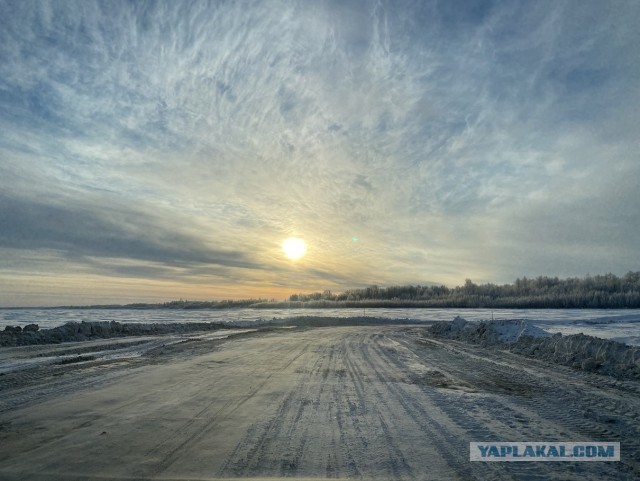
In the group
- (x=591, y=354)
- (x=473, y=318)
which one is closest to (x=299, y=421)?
(x=591, y=354)

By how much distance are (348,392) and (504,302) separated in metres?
135

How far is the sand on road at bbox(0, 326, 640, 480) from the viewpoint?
438 centimetres

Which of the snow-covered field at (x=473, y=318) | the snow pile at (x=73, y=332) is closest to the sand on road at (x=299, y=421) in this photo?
the snow pile at (x=73, y=332)

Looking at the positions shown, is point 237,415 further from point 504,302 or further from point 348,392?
point 504,302

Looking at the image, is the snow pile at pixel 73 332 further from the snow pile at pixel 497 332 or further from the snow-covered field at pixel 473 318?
the snow pile at pixel 497 332

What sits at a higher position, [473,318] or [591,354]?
[591,354]

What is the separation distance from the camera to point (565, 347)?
1398 centimetres

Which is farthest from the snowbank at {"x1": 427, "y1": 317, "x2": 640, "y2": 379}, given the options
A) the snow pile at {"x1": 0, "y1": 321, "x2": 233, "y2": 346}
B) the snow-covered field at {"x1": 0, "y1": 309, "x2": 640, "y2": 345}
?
the snow pile at {"x1": 0, "y1": 321, "x2": 233, "y2": 346}

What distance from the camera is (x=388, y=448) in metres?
4.96

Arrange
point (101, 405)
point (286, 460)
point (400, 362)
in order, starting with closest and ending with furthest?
point (286, 460) < point (101, 405) < point (400, 362)

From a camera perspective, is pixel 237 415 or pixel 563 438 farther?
pixel 237 415

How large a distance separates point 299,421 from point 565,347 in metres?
12.1

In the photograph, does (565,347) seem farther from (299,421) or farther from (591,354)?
(299,421)

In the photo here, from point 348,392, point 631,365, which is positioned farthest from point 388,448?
point 631,365
